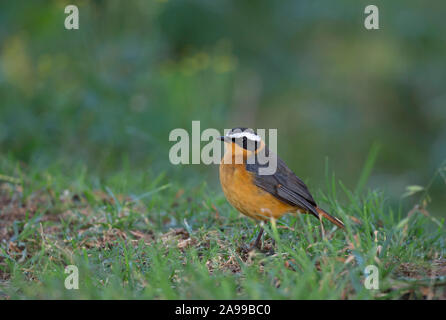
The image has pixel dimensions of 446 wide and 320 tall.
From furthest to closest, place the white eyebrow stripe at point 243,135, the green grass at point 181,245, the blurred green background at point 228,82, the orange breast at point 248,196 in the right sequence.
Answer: the blurred green background at point 228,82 < the white eyebrow stripe at point 243,135 < the orange breast at point 248,196 < the green grass at point 181,245

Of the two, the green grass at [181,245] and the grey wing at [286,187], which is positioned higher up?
the grey wing at [286,187]

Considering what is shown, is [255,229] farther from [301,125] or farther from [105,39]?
[301,125]

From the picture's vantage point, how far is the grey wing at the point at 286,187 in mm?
4887

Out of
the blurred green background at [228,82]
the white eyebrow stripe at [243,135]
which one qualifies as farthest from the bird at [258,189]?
the blurred green background at [228,82]

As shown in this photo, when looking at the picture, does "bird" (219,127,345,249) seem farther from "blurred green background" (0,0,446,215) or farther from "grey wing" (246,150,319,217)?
"blurred green background" (0,0,446,215)

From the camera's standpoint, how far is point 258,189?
4.96 metres

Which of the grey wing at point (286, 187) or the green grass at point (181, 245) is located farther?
the grey wing at point (286, 187)

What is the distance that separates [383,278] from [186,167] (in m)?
4.98

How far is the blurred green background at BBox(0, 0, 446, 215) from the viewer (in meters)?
8.31

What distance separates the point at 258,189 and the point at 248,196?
0.51 ft

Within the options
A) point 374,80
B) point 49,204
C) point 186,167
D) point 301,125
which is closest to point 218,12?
point 301,125

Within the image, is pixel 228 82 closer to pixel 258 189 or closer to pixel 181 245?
pixel 258 189

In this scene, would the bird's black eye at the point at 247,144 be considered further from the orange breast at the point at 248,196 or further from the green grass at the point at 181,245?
the green grass at the point at 181,245

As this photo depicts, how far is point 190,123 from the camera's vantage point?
8750 millimetres
